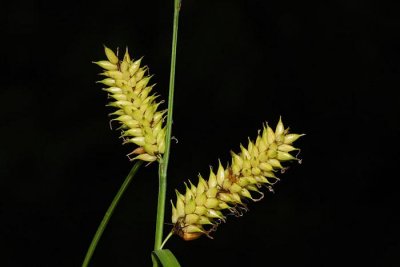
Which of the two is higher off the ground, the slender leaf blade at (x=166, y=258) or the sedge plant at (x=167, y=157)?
the sedge plant at (x=167, y=157)

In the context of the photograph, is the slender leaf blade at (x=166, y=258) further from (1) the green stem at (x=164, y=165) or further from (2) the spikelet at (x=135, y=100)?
(2) the spikelet at (x=135, y=100)

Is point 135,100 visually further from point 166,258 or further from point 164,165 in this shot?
point 166,258

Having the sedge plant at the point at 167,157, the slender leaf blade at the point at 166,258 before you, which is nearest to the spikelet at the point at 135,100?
the sedge plant at the point at 167,157

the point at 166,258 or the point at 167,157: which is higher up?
the point at 167,157

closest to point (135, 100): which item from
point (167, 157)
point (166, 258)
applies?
point (167, 157)

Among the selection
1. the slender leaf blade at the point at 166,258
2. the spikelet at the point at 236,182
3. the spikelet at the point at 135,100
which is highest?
the spikelet at the point at 135,100

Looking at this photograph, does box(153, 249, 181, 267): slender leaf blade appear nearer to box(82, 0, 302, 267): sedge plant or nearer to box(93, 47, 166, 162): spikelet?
box(82, 0, 302, 267): sedge plant

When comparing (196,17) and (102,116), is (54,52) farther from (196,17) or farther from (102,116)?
(196,17)

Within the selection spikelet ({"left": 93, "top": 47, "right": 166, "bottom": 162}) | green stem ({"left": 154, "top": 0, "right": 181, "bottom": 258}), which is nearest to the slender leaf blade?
green stem ({"left": 154, "top": 0, "right": 181, "bottom": 258})
